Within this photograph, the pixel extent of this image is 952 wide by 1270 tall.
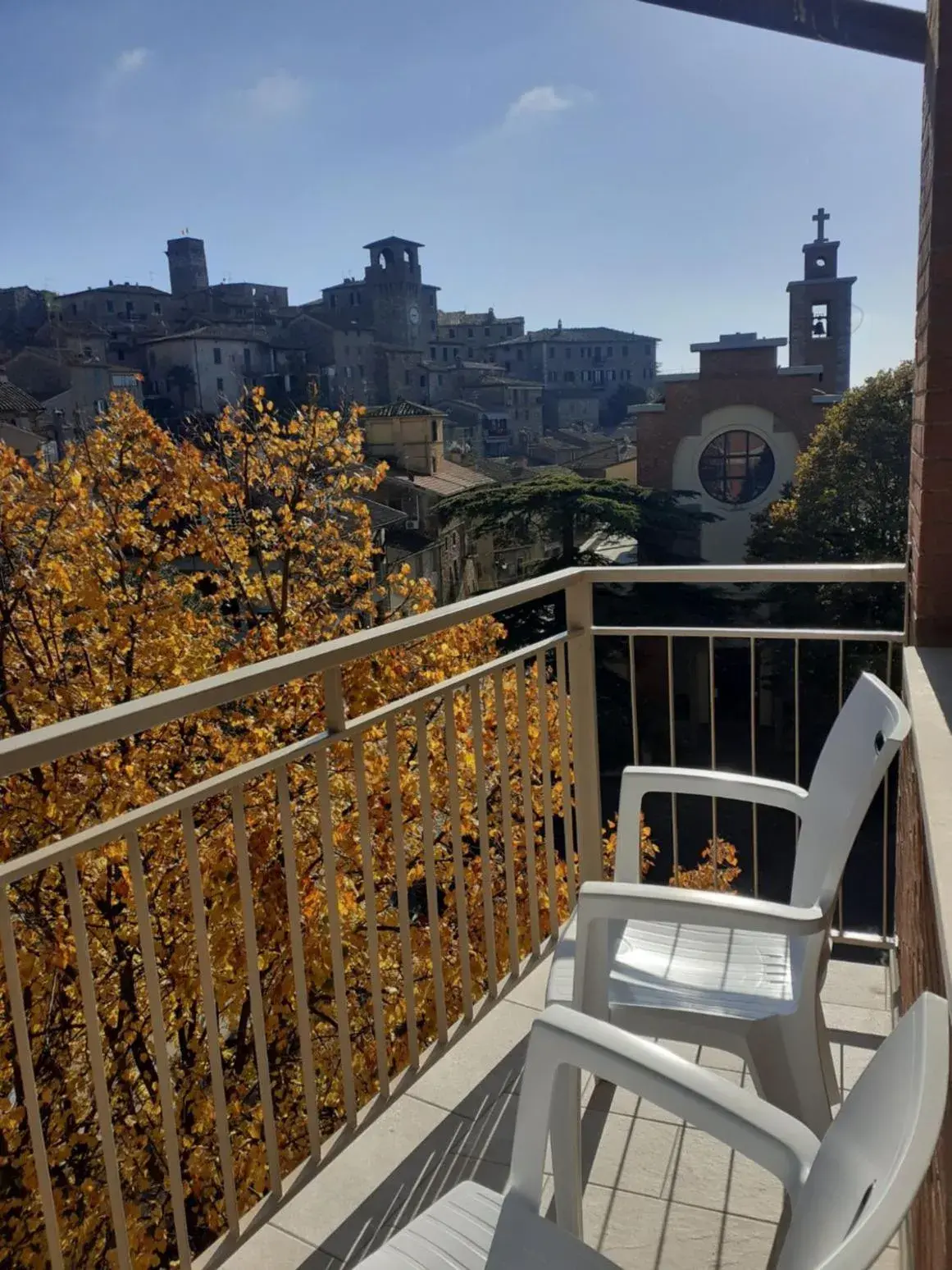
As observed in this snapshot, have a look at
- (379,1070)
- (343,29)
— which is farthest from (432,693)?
(343,29)

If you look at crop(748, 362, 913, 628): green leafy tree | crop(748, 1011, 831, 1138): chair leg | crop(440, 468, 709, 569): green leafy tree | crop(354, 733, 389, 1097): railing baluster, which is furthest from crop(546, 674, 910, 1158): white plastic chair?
crop(440, 468, 709, 569): green leafy tree

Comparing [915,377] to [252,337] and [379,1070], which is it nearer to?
[379,1070]

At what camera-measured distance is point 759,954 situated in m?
2.00

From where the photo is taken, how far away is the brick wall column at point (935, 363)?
1.95m

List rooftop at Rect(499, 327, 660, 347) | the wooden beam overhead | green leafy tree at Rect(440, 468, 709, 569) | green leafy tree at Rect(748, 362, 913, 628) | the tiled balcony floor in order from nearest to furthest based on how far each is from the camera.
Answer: the tiled balcony floor
the wooden beam overhead
green leafy tree at Rect(748, 362, 913, 628)
green leafy tree at Rect(440, 468, 709, 569)
rooftop at Rect(499, 327, 660, 347)

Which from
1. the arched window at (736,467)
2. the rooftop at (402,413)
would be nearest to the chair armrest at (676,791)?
the arched window at (736,467)

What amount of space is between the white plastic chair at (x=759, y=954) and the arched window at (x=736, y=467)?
70.8ft

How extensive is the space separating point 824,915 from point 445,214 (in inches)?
2469

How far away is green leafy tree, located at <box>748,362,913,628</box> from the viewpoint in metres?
16.4

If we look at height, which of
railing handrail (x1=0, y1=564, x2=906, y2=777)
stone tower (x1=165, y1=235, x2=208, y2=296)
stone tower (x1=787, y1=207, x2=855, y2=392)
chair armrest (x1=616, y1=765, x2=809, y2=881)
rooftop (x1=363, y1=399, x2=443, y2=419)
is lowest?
chair armrest (x1=616, y1=765, x2=809, y2=881)

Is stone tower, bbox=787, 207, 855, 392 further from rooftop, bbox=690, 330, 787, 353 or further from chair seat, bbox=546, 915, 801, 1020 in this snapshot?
chair seat, bbox=546, 915, 801, 1020

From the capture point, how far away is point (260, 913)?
636 cm

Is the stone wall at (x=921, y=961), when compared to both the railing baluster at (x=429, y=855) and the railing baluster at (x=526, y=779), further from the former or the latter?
the railing baluster at (x=429, y=855)

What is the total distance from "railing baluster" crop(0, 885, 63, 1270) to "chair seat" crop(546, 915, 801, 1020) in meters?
0.92
